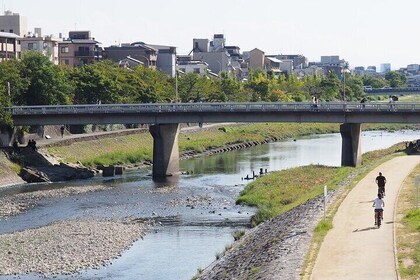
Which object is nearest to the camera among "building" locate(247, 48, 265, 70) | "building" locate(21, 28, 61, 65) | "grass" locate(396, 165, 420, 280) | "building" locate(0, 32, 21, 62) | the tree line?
"grass" locate(396, 165, 420, 280)

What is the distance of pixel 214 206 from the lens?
44750 mm

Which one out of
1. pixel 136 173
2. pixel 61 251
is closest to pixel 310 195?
pixel 61 251

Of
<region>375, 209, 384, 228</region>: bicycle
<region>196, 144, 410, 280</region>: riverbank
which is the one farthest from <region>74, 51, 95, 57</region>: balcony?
<region>375, 209, 384, 228</region>: bicycle

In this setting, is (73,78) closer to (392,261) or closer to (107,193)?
(107,193)

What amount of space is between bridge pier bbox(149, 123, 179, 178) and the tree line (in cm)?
1067

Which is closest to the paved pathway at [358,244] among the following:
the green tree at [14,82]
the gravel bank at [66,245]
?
the gravel bank at [66,245]

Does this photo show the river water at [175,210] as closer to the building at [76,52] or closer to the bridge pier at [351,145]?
the bridge pier at [351,145]

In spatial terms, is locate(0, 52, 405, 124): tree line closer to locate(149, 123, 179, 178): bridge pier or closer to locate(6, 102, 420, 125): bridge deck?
locate(6, 102, 420, 125): bridge deck

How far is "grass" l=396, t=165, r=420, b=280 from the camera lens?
21.4 m

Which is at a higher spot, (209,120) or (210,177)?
(209,120)

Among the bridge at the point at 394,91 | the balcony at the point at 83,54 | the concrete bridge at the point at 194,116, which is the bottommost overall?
the concrete bridge at the point at 194,116

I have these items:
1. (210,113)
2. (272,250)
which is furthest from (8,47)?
(272,250)

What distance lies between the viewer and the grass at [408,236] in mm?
21359

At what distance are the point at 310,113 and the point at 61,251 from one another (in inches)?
1164
